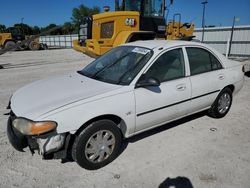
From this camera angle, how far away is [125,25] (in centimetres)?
820

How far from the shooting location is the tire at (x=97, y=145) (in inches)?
101

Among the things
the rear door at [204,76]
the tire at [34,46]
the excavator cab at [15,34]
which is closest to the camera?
the rear door at [204,76]

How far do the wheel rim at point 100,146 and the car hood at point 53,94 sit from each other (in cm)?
53

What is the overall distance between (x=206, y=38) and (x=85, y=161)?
17.3 metres

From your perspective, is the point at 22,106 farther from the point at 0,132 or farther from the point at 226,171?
the point at 226,171

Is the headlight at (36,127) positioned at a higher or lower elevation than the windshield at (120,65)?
lower

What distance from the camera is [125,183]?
2.55m

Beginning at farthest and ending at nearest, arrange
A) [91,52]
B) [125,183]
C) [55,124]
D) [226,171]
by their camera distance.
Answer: [91,52], [226,171], [125,183], [55,124]

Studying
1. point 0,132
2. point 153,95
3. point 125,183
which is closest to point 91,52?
point 0,132

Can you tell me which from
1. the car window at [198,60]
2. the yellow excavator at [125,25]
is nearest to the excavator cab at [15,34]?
the yellow excavator at [125,25]

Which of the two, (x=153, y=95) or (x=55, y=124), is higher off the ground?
(x=153, y=95)

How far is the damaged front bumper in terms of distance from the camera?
238 centimetres

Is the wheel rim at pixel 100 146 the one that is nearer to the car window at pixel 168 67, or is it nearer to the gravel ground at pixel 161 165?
the gravel ground at pixel 161 165

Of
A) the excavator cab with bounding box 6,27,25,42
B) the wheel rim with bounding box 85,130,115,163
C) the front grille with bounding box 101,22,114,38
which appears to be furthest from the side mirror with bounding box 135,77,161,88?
the excavator cab with bounding box 6,27,25,42
